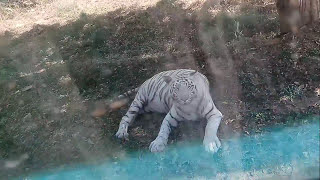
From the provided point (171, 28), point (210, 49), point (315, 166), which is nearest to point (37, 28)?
point (171, 28)

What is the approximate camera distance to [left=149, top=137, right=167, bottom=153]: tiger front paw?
354 cm

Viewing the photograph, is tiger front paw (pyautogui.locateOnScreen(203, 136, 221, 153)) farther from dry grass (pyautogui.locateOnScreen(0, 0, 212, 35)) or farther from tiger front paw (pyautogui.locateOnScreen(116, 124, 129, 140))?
dry grass (pyautogui.locateOnScreen(0, 0, 212, 35))

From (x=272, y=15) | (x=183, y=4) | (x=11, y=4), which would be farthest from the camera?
(x=11, y=4)

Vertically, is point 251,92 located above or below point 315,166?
below

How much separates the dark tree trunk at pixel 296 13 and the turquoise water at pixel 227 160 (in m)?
1.83

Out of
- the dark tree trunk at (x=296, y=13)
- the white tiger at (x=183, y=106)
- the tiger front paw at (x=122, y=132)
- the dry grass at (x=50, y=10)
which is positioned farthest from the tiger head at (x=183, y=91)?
the dry grass at (x=50, y=10)

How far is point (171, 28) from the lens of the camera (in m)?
5.89

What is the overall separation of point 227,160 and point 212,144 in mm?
208

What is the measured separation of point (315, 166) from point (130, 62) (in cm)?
309

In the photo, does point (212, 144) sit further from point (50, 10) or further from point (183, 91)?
point (50, 10)

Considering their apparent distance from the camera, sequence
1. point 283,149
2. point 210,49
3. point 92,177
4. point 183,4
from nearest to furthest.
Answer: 1. point 283,149
2. point 92,177
3. point 210,49
4. point 183,4

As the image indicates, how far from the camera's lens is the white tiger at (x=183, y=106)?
352cm

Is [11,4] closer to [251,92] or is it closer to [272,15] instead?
[272,15]

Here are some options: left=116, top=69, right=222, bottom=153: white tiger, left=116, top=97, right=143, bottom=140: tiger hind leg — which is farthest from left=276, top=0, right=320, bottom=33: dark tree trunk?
left=116, top=97, right=143, bottom=140: tiger hind leg
